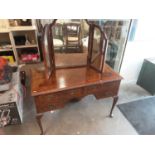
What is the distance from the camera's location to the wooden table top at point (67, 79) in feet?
4.25

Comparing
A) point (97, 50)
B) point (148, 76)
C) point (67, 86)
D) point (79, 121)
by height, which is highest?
point (97, 50)

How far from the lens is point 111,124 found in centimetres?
182

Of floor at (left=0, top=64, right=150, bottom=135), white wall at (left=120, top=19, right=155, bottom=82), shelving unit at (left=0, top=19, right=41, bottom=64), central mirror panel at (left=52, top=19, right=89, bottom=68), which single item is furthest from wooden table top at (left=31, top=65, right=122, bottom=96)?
shelving unit at (left=0, top=19, right=41, bottom=64)

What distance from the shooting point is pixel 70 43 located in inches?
61.6

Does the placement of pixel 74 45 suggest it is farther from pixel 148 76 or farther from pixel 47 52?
pixel 148 76

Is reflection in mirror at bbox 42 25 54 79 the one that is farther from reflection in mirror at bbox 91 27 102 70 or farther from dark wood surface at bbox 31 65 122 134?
reflection in mirror at bbox 91 27 102 70

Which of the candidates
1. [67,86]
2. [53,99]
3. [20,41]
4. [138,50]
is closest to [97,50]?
[67,86]

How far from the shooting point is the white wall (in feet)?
6.98

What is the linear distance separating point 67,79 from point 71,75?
93 mm
